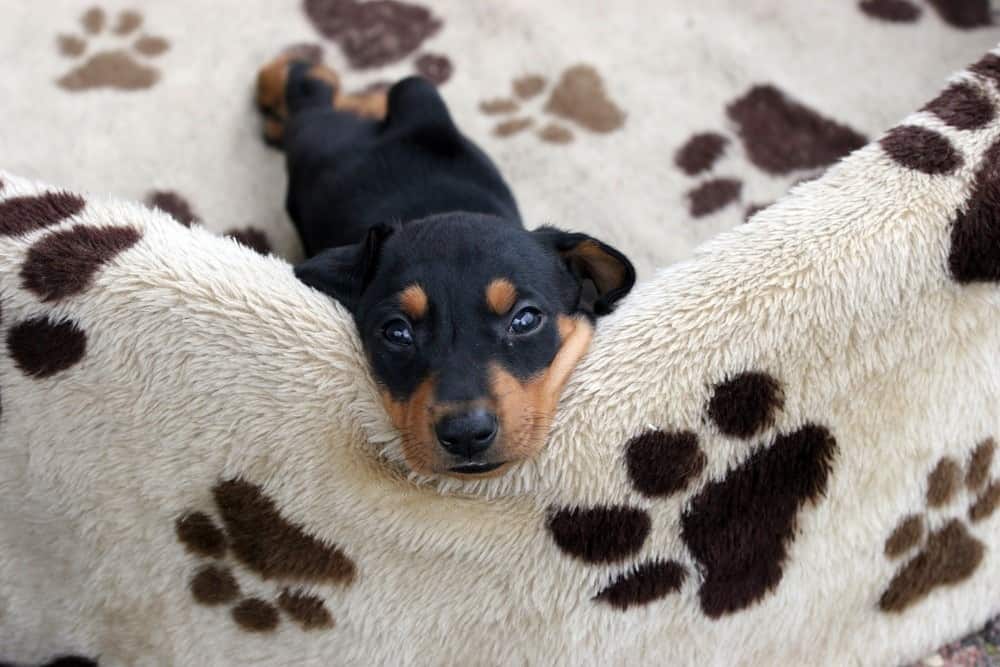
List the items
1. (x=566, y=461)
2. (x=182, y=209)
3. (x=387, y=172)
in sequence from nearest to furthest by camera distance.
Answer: (x=566, y=461) → (x=387, y=172) → (x=182, y=209)

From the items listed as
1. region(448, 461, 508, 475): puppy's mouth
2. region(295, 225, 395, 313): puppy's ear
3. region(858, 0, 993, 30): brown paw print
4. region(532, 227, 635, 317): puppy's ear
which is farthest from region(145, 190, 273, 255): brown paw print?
region(858, 0, 993, 30): brown paw print

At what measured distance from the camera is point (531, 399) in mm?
1713

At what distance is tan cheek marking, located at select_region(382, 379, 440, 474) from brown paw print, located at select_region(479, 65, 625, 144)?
1.53 metres

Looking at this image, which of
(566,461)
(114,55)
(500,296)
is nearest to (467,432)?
(566,461)

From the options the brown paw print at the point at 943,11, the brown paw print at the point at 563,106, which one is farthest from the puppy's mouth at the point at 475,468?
the brown paw print at the point at 943,11

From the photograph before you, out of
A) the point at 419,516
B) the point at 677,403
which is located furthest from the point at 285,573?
the point at 677,403

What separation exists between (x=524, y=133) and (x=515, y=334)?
141 centimetres

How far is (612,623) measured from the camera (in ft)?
5.85

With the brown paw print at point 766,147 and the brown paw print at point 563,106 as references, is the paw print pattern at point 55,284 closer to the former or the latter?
the brown paw print at point 563,106

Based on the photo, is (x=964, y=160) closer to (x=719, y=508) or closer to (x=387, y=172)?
(x=719, y=508)

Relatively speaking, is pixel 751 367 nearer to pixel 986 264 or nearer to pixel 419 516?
pixel 986 264

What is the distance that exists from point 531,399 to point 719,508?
1.28 feet

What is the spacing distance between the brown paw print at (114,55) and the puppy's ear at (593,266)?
1711 millimetres

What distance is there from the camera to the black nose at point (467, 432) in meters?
1.60
